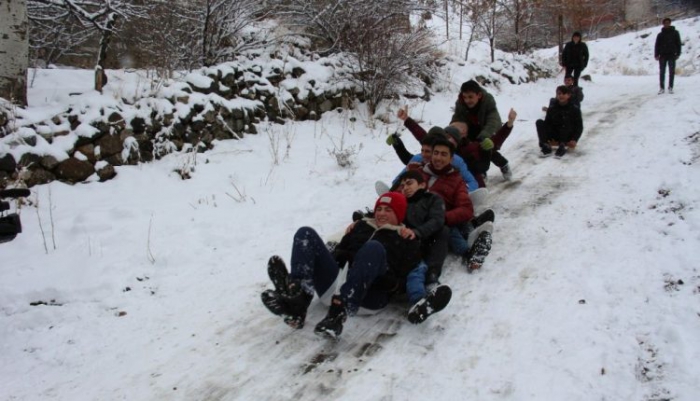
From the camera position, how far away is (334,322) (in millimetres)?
3041

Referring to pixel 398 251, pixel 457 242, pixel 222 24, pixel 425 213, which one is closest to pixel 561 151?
pixel 457 242

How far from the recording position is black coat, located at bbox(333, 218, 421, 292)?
3432 millimetres

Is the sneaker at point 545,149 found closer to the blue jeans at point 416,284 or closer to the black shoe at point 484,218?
the black shoe at point 484,218

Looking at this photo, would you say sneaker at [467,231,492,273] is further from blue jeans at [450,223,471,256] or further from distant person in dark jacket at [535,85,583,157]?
distant person in dark jacket at [535,85,583,157]

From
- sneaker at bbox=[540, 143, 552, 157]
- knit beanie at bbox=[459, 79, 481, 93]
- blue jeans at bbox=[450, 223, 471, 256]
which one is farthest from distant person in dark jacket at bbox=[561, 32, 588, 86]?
blue jeans at bbox=[450, 223, 471, 256]

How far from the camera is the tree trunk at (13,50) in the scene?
518 cm

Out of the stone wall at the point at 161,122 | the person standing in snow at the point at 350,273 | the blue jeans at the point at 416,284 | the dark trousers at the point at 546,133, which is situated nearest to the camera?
the person standing in snow at the point at 350,273

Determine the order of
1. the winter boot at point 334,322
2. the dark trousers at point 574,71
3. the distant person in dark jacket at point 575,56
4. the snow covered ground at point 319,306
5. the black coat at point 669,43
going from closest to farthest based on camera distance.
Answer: the snow covered ground at point 319,306 < the winter boot at point 334,322 < the black coat at point 669,43 < the distant person in dark jacket at point 575,56 < the dark trousers at point 574,71

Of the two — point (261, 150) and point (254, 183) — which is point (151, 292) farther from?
point (261, 150)

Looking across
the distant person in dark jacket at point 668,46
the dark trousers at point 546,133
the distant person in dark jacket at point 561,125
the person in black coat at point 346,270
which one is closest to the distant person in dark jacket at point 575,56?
the distant person in dark jacket at point 668,46

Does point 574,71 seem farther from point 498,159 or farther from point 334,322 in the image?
point 334,322

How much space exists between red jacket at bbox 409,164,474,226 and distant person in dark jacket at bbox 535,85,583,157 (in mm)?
3158

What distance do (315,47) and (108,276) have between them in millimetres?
7042

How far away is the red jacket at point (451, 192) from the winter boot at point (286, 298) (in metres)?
1.62
